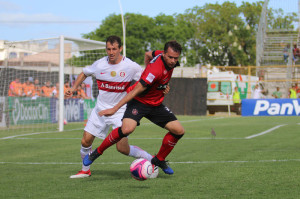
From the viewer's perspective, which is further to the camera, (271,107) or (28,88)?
(271,107)

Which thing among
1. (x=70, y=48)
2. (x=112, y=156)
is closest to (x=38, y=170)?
(x=112, y=156)

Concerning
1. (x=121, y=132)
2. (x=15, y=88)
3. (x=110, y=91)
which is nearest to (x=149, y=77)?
(x=121, y=132)

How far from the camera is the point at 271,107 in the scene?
30.8 meters

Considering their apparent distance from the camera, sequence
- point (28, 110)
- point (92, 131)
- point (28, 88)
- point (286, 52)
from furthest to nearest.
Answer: point (286, 52), point (28, 88), point (28, 110), point (92, 131)

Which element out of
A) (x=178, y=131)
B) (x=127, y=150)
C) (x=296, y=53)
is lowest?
(x=127, y=150)

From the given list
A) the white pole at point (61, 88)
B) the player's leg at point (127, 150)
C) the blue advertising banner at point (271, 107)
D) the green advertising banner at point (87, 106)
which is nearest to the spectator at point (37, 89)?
the white pole at point (61, 88)

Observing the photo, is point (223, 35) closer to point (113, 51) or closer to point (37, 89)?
point (37, 89)

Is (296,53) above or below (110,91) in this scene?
above

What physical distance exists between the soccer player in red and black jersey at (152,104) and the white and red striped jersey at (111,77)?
1.69 feet

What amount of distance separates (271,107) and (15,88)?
54.5ft

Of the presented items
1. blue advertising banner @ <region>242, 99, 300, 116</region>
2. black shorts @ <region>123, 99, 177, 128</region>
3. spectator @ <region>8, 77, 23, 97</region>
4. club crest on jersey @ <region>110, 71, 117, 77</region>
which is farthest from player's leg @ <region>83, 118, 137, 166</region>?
blue advertising banner @ <region>242, 99, 300, 116</region>

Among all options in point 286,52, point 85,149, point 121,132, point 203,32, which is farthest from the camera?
point 203,32

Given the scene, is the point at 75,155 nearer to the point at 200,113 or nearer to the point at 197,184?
the point at 197,184

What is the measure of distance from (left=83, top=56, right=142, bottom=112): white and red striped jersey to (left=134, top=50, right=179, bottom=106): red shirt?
0.58 m
